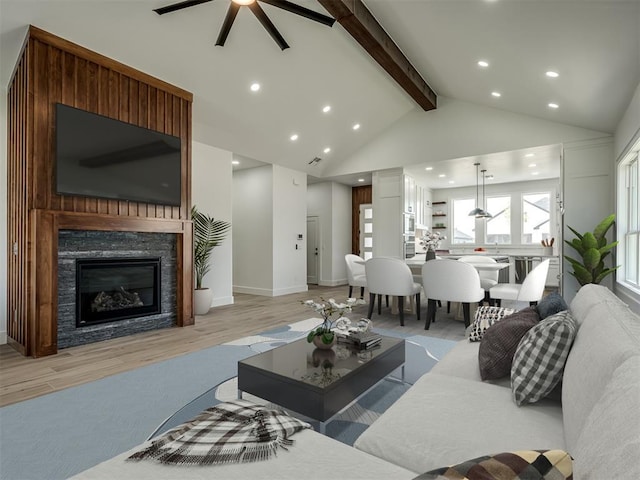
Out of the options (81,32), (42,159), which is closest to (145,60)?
(81,32)

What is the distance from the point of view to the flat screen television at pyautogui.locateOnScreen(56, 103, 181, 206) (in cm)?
351

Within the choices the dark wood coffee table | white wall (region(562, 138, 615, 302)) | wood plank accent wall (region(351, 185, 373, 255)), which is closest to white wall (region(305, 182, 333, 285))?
wood plank accent wall (region(351, 185, 373, 255))

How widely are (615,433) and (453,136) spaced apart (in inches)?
268

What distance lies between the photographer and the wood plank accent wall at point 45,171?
332 centimetres

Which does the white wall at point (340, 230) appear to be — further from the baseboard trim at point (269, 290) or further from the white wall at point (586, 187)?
the white wall at point (586, 187)

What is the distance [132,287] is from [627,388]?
4.55m

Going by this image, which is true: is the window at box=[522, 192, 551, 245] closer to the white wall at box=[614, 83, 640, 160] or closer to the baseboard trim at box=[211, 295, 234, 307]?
the white wall at box=[614, 83, 640, 160]

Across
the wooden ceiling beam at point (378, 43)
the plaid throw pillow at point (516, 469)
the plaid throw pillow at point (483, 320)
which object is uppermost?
the wooden ceiling beam at point (378, 43)

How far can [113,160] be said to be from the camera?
387 centimetres

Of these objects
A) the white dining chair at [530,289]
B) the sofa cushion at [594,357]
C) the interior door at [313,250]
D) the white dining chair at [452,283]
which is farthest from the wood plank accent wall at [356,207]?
the sofa cushion at [594,357]

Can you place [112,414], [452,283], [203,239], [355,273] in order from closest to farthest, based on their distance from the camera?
1. [112,414]
2. [452,283]
3. [203,239]
4. [355,273]

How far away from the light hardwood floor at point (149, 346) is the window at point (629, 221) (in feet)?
7.20

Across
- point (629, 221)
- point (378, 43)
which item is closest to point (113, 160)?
point (378, 43)

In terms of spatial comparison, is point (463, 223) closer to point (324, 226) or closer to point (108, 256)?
point (324, 226)
